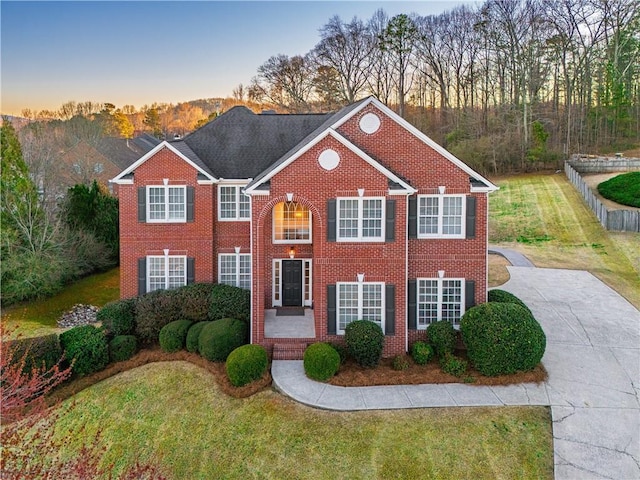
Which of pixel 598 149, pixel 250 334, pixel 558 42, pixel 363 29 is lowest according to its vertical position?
pixel 250 334

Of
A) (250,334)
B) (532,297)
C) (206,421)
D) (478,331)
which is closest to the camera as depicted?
(206,421)

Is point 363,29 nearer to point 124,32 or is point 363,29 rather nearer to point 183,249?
point 124,32

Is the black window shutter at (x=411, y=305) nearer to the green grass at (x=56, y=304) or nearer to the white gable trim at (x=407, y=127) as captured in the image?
the white gable trim at (x=407, y=127)

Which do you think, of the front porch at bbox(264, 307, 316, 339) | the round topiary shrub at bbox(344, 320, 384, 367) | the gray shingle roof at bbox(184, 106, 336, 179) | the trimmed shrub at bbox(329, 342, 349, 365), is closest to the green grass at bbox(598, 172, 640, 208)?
the gray shingle roof at bbox(184, 106, 336, 179)

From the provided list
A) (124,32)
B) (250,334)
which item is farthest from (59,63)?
(250,334)

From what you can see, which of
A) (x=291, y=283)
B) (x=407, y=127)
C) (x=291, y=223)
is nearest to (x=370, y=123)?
(x=407, y=127)

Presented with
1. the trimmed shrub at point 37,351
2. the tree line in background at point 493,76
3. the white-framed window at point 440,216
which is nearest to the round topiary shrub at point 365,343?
the white-framed window at point 440,216
